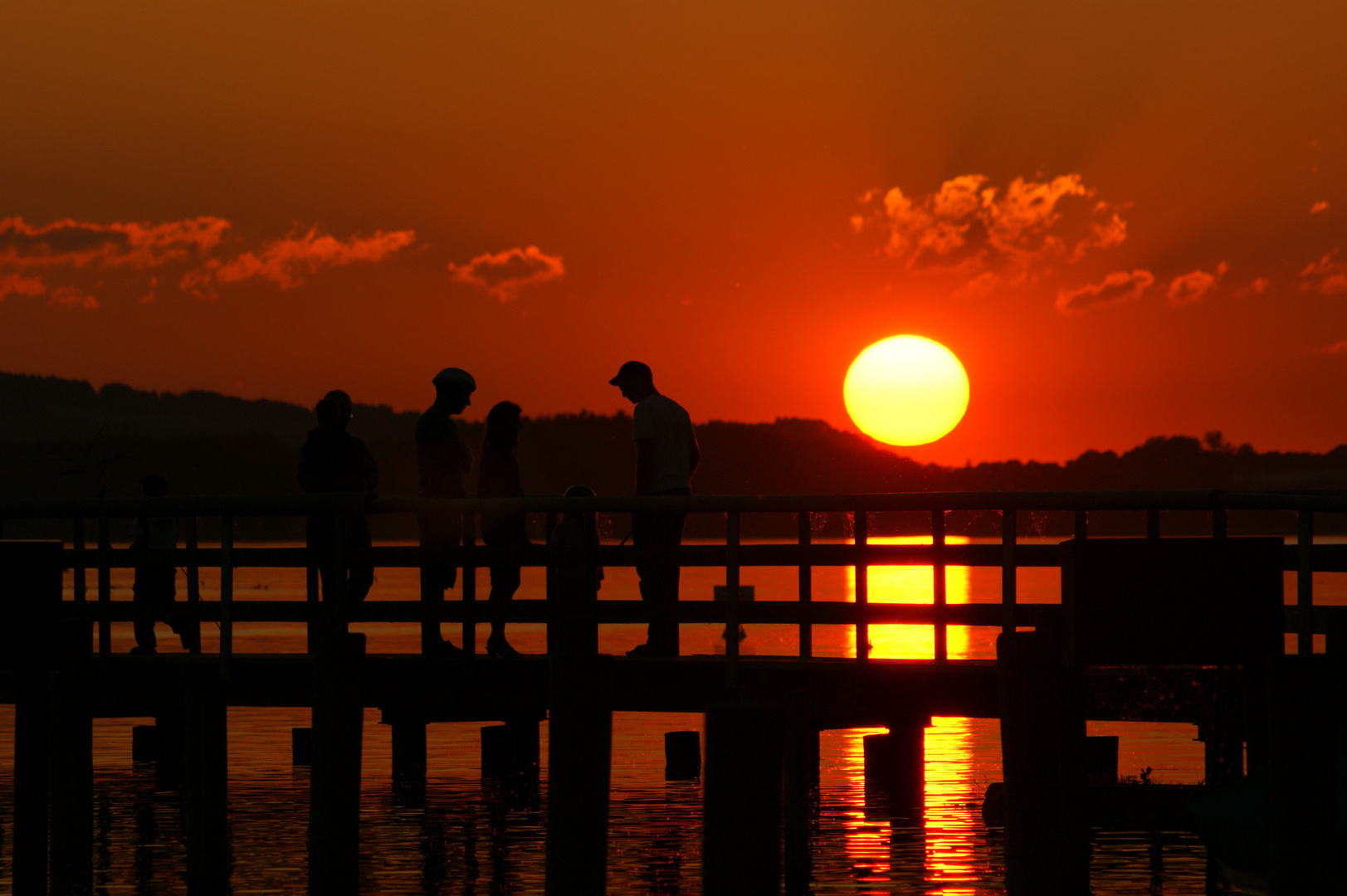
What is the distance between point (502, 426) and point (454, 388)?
629mm

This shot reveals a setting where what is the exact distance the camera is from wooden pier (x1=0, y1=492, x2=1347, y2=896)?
914cm

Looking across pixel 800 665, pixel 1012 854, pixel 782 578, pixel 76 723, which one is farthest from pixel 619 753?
pixel 782 578

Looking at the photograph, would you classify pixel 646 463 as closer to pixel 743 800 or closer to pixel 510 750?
pixel 743 800

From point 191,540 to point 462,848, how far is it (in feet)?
10.2

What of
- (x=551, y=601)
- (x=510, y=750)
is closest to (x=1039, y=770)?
(x=551, y=601)

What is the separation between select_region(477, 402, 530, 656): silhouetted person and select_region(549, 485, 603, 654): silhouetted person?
530mm

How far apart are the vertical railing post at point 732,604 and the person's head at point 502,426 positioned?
3761 millimetres

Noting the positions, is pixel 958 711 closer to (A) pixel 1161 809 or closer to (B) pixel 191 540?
(A) pixel 1161 809

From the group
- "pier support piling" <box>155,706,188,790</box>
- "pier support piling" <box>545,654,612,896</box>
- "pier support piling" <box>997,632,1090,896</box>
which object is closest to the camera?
"pier support piling" <box>997,632,1090,896</box>

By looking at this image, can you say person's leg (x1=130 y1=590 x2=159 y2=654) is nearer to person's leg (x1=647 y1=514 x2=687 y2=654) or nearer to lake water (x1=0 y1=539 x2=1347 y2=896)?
lake water (x1=0 y1=539 x2=1347 y2=896)

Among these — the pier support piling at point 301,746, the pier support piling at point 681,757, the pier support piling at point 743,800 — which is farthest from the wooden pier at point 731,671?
the pier support piling at point 301,746

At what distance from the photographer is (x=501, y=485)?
14.4m

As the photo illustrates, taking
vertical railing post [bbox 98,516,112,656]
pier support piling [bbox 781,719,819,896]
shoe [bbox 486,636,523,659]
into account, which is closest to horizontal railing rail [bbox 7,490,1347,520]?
vertical railing post [bbox 98,516,112,656]

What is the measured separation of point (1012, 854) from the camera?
951 centimetres
